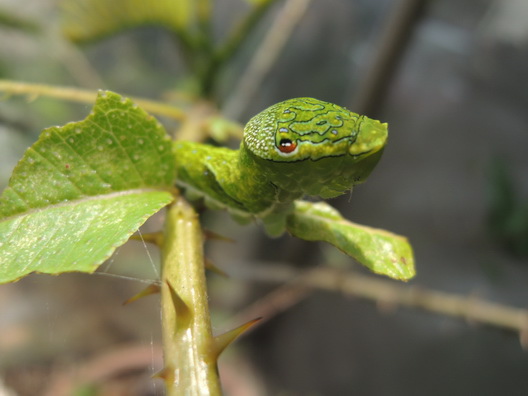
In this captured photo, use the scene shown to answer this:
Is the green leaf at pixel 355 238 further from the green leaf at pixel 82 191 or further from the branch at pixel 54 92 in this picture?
the branch at pixel 54 92

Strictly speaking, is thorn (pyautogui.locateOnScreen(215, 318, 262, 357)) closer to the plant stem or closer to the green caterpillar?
the plant stem

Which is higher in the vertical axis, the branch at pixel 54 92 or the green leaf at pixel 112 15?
the green leaf at pixel 112 15

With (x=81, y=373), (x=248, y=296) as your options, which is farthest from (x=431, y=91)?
(x=81, y=373)

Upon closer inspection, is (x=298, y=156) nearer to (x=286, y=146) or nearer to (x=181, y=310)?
(x=286, y=146)

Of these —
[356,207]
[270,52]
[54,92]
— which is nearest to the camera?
[54,92]

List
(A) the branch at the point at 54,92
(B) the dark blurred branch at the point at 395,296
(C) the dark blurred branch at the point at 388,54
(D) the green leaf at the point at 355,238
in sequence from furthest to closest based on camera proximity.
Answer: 1. (C) the dark blurred branch at the point at 388,54
2. (B) the dark blurred branch at the point at 395,296
3. (A) the branch at the point at 54,92
4. (D) the green leaf at the point at 355,238

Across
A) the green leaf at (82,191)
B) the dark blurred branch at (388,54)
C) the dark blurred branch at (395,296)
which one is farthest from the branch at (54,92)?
the dark blurred branch at (388,54)

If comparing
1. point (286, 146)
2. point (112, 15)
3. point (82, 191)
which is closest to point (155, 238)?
point (82, 191)

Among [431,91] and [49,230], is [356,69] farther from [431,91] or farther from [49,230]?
A: [49,230]
